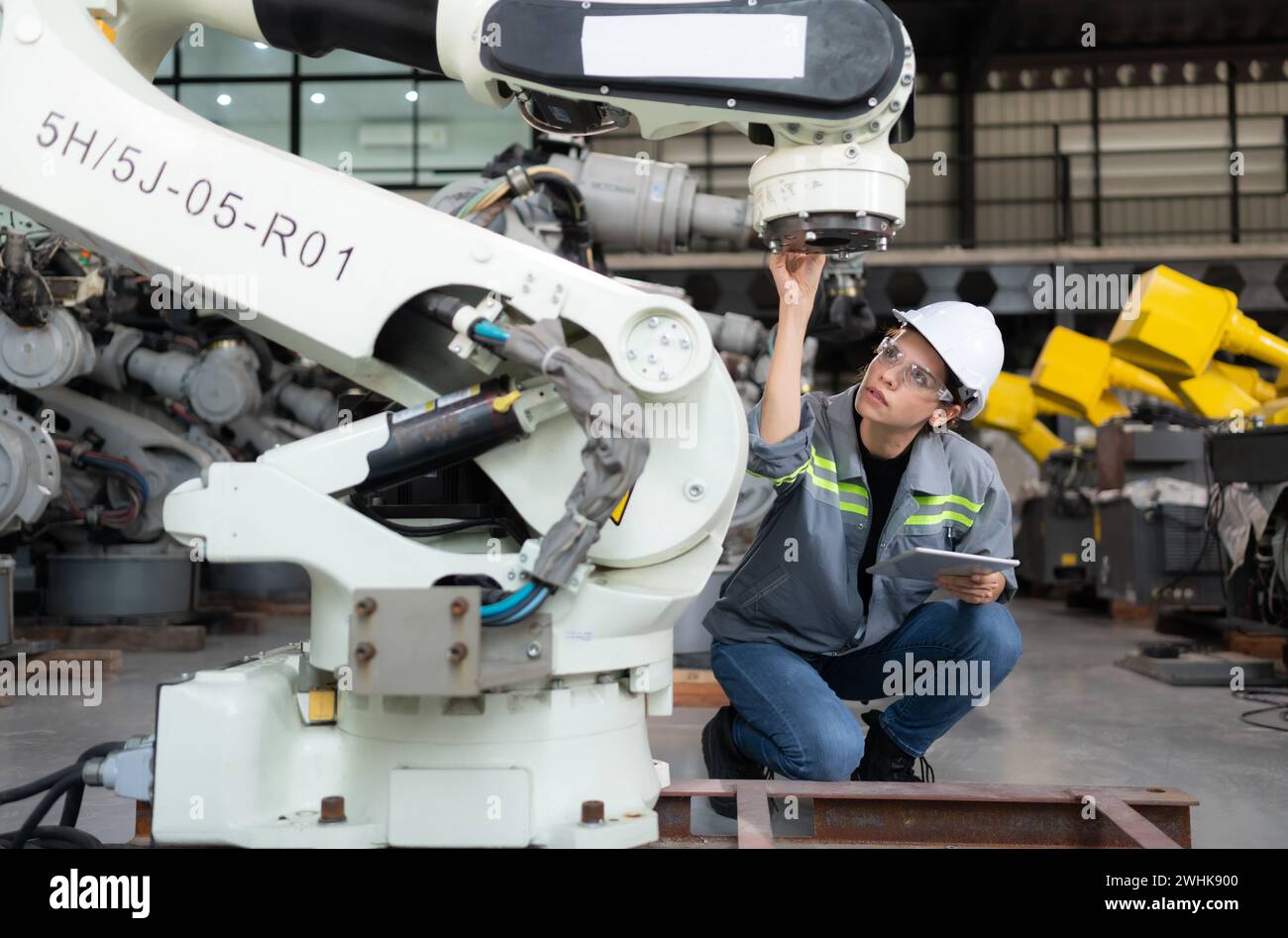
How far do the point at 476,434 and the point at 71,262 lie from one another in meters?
3.71

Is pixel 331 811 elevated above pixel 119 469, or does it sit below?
below

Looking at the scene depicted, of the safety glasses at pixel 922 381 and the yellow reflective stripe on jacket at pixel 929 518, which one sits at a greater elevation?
the safety glasses at pixel 922 381

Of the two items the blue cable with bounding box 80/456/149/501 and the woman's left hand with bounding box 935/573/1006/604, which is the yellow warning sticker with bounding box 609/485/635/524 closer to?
the woman's left hand with bounding box 935/573/1006/604

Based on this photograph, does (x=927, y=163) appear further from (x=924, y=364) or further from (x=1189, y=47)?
(x=924, y=364)

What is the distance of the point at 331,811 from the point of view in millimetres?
1465

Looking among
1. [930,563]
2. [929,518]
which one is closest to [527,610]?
[930,563]

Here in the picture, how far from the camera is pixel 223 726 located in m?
1.46

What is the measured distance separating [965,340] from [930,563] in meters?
0.48

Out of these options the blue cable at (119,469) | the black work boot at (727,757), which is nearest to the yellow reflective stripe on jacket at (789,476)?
the black work boot at (727,757)

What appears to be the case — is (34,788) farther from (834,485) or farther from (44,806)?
(834,485)

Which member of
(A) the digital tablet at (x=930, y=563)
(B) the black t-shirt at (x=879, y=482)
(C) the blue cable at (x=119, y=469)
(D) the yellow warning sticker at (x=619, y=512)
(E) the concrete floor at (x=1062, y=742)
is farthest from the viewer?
(C) the blue cable at (x=119, y=469)

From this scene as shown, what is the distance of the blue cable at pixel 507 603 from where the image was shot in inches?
54.6

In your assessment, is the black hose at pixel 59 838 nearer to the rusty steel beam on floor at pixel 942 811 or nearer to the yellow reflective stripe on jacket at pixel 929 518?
the rusty steel beam on floor at pixel 942 811

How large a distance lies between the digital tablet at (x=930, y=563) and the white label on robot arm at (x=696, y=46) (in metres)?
0.68
